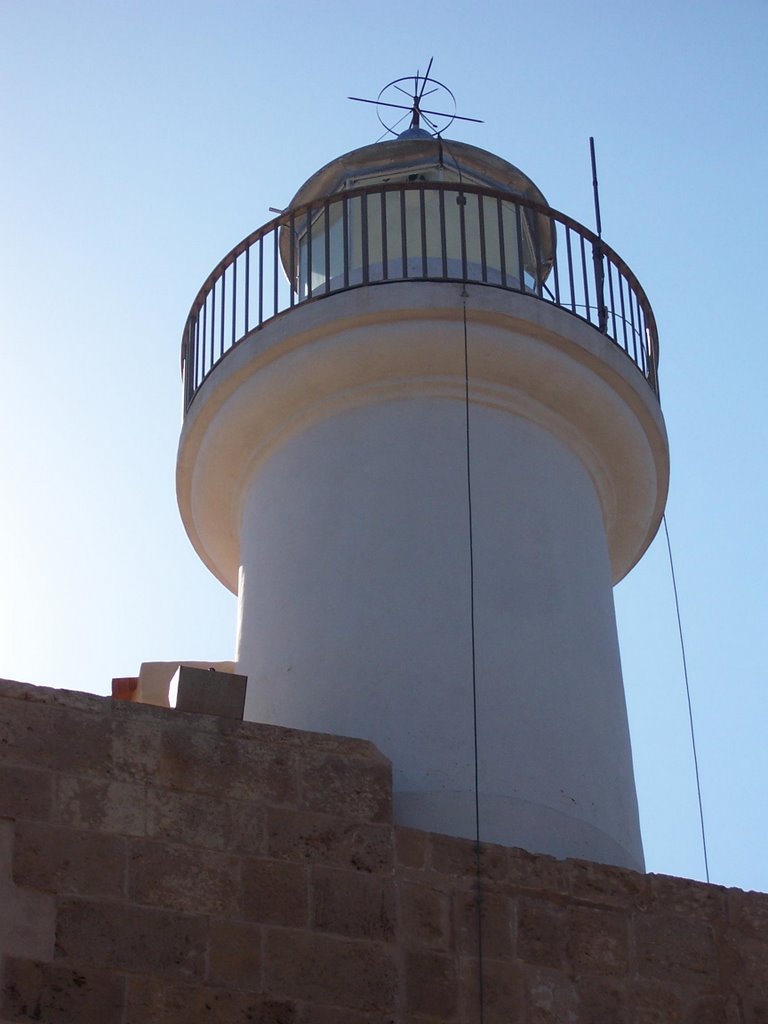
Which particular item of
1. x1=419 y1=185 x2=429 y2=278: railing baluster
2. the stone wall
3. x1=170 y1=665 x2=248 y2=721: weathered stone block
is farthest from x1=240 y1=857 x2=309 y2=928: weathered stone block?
x1=419 y1=185 x2=429 y2=278: railing baluster

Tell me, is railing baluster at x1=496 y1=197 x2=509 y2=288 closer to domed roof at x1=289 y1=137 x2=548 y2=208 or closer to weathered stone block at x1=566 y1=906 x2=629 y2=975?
domed roof at x1=289 y1=137 x2=548 y2=208

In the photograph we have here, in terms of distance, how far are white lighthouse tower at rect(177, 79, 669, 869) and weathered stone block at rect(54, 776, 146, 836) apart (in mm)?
1222

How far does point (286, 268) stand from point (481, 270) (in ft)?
3.70

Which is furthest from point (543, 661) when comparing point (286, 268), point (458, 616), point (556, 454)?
point (286, 268)

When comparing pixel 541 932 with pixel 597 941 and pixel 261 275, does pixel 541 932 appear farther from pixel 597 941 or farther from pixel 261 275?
pixel 261 275

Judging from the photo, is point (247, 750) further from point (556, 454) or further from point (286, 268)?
point (286, 268)

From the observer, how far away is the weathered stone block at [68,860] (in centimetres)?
644

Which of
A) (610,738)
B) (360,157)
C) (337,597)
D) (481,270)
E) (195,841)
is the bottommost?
(195,841)

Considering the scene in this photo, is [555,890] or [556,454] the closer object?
[555,890]

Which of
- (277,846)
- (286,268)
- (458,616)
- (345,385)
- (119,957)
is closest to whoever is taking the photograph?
(119,957)

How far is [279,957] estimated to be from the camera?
21.5 feet

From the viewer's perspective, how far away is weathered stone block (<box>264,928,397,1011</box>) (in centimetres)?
653

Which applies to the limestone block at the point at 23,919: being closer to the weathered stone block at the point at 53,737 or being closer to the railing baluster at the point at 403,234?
the weathered stone block at the point at 53,737

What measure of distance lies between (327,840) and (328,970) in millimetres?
471
